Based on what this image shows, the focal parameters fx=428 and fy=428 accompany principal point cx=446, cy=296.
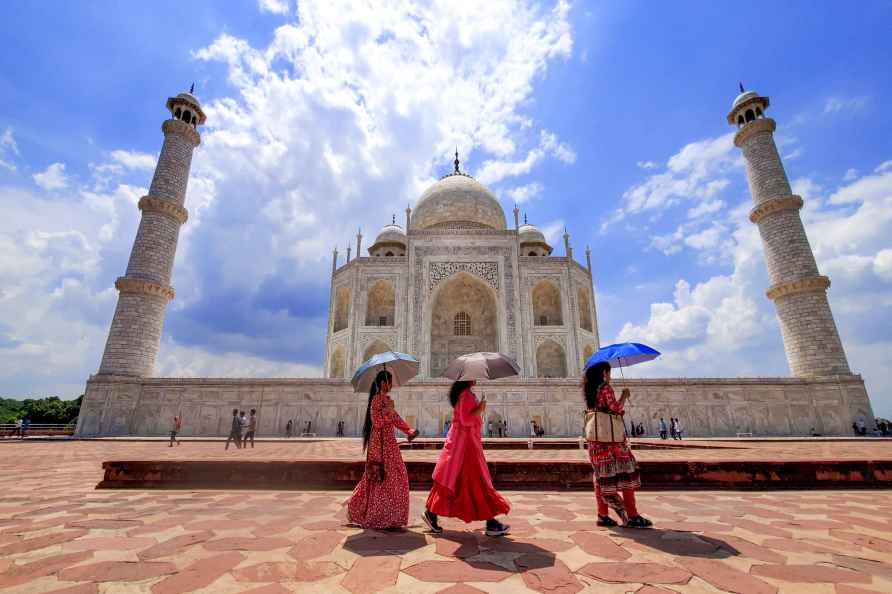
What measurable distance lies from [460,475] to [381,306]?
74.2ft

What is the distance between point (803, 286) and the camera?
18.1 m

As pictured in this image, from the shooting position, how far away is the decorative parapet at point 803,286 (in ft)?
58.8

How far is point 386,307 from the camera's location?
25406mm

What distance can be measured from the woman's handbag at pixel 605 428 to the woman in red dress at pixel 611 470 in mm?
38

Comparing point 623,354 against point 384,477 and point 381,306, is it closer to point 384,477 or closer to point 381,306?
point 384,477

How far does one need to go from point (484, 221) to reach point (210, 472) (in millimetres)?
24576

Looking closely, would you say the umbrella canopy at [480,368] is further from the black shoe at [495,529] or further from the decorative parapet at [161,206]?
the decorative parapet at [161,206]

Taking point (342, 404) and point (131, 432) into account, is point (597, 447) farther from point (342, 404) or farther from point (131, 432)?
point (131, 432)

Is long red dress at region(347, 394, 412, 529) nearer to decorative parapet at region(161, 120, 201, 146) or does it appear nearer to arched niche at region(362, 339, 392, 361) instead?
arched niche at region(362, 339, 392, 361)

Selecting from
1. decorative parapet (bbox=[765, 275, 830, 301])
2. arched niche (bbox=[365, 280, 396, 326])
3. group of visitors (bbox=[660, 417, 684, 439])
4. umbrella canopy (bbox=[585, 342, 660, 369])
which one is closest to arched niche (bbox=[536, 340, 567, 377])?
group of visitors (bbox=[660, 417, 684, 439])

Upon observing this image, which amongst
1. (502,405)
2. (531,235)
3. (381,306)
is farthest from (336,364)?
(531,235)

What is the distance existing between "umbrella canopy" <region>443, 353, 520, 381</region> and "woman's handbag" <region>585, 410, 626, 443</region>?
67 centimetres

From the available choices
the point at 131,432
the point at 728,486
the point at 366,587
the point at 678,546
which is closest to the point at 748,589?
the point at 678,546

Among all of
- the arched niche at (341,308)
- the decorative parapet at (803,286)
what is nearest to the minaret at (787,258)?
the decorative parapet at (803,286)
